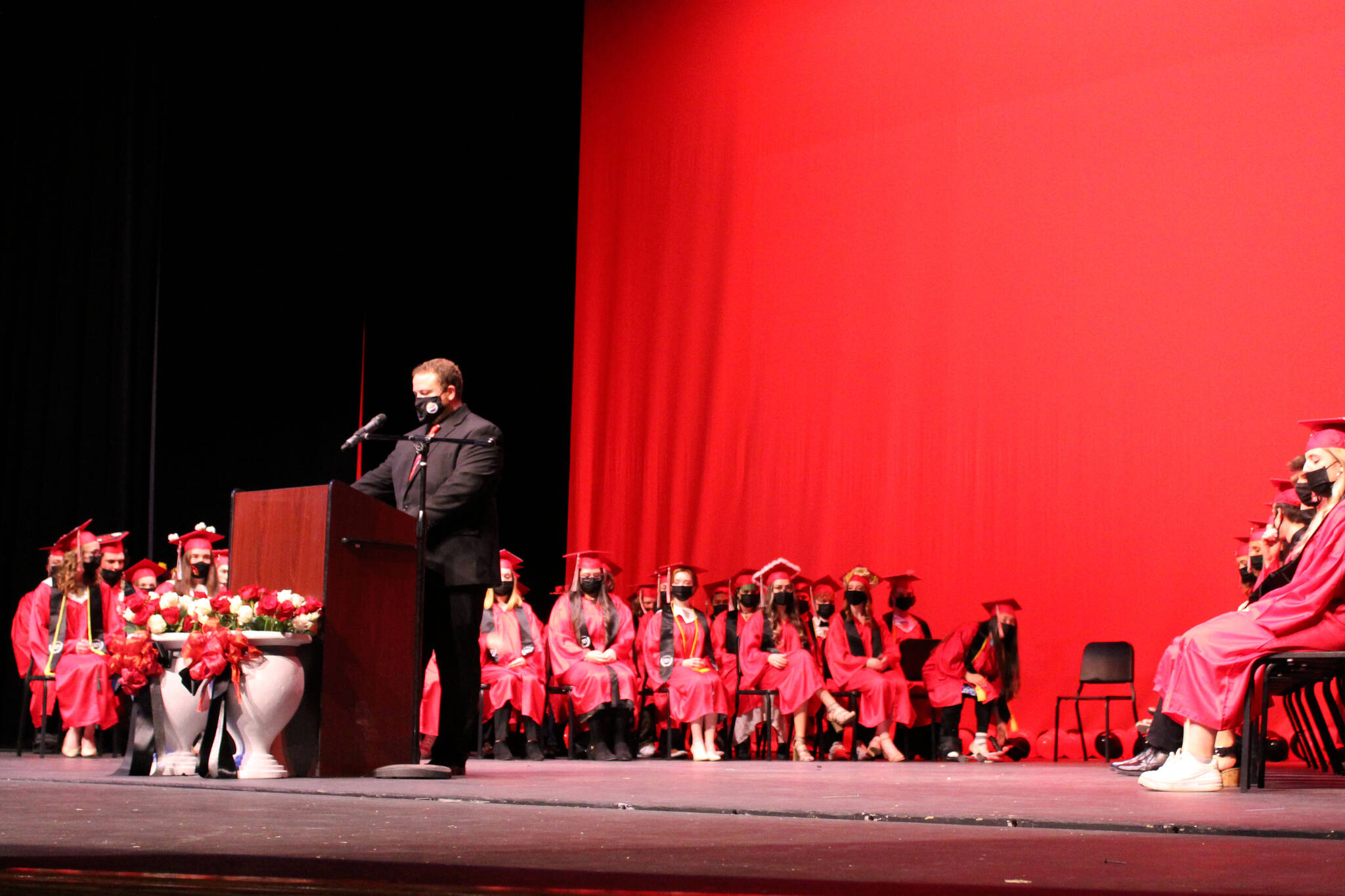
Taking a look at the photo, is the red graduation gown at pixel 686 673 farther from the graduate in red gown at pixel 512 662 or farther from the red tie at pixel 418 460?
the red tie at pixel 418 460

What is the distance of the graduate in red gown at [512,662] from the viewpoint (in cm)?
866

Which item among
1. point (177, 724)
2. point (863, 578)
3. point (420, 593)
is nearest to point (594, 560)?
point (863, 578)

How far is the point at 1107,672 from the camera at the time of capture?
8.46 metres

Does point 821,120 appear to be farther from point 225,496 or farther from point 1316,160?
point 225,496

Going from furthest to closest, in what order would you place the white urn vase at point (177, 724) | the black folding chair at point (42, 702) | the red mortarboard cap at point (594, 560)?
the red mortarboard cap at point (594, 560) → the black folding chair at point (42, 702) → the white urn vase at point (177, 724)

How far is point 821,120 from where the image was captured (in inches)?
391

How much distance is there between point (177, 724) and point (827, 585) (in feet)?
15.3

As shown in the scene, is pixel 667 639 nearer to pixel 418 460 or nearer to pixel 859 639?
pixel 859 639

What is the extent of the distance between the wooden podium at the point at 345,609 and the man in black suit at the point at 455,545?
11 cm

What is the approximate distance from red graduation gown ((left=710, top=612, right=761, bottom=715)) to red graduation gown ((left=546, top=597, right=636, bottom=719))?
1.62 ft

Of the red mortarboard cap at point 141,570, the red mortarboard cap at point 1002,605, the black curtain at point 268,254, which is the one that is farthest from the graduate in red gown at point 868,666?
the red mortarboard cap at point 141,570

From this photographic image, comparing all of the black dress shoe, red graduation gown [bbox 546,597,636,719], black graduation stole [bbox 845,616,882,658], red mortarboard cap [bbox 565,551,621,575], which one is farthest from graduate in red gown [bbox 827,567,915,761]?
the black dress shoe

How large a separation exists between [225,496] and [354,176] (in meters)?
2.33

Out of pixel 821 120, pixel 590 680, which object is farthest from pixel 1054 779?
pixel 821 120
